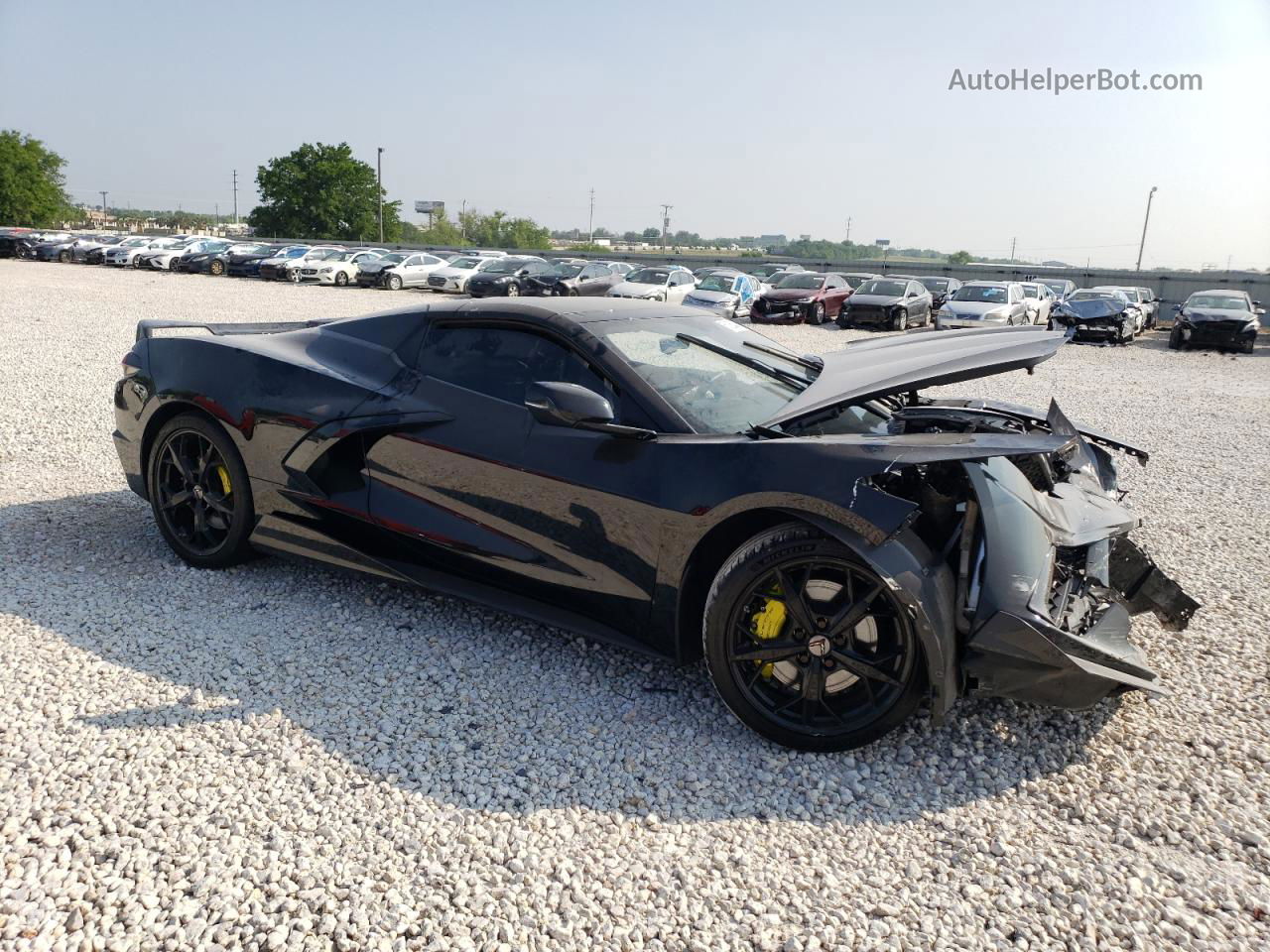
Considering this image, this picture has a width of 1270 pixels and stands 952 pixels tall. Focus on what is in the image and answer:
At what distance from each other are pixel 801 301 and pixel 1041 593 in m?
21.8

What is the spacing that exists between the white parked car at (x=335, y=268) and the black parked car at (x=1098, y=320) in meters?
23.4

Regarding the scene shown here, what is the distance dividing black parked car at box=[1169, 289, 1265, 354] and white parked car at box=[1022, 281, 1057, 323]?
356cm

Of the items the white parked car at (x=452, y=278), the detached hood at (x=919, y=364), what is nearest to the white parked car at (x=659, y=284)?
the white parked car at (x=452, y=278)

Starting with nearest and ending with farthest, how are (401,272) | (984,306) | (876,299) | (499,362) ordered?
(499,362) → (984,306) → (876,299) → (401,272)

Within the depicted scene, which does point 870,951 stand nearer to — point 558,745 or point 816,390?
point 558,745

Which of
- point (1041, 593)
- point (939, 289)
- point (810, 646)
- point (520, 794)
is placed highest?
point (939, 289)

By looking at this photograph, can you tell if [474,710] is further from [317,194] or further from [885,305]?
[317,194]

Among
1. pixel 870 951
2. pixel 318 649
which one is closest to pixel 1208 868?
pixel 870 951

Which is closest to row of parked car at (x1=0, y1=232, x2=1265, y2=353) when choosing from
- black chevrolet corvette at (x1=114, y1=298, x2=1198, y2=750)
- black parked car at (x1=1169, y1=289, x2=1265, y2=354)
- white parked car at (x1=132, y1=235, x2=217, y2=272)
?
black parked car at (x1=1169, y1=289, x2=1265, y2=354)

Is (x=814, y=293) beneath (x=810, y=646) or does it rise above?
above

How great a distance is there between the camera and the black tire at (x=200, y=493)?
4.31 m

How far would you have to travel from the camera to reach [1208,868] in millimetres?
2641

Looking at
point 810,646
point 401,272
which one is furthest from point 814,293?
point 810,646

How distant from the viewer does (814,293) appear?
80.5ft
